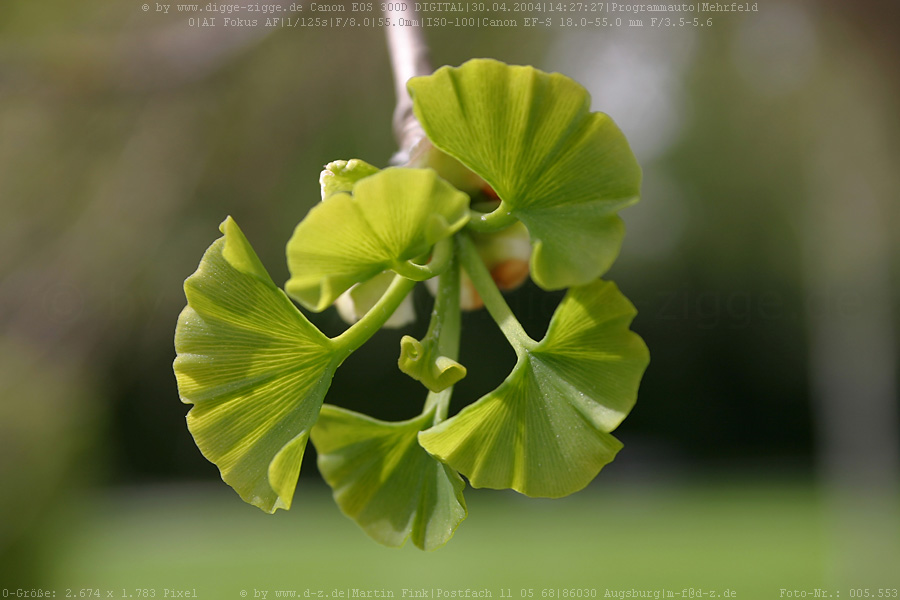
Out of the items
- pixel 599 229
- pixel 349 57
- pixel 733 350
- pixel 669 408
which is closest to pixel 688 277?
pixel 733 350

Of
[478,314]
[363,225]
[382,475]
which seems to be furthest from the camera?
[478,314]

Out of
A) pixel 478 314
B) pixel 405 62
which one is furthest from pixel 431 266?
Result: pixel 478 314

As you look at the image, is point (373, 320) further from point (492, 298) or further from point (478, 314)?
point (478, 314)

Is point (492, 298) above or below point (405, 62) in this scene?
below

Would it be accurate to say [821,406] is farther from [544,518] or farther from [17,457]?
[17,457]

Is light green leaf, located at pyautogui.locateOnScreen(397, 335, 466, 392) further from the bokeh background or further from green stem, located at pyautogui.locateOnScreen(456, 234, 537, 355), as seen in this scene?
the bokeh background

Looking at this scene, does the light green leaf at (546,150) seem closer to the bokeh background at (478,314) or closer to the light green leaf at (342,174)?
the light green leaf at (342,174)

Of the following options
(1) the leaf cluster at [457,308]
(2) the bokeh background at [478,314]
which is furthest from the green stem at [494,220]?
(2) the bokeh background at [478,314]
